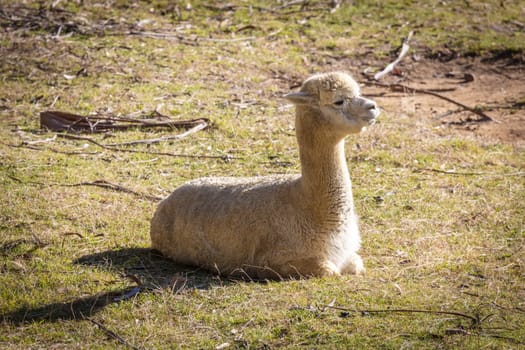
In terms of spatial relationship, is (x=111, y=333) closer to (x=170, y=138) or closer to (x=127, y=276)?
(x=127, y=276)

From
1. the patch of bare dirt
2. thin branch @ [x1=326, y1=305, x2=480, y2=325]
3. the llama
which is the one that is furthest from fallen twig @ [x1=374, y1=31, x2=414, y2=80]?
thin branch @ [x1=326, y1=305, x2=480, y2=325]

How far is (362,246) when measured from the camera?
7.97 m

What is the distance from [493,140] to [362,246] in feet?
16.4

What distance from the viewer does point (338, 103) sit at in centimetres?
686

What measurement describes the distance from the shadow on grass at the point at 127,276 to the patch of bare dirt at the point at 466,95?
6058 mm

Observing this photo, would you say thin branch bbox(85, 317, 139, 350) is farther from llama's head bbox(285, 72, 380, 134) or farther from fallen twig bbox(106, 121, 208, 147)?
fallen twig bbox(106, 121, 208, 147)

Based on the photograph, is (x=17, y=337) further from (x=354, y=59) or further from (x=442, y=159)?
(x=354, y=59)

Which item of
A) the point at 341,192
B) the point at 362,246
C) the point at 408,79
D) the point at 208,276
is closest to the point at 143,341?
the point at 208,276

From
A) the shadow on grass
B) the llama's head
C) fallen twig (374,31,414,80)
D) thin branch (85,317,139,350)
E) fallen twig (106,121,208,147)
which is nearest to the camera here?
thin branch (85,317,139,350)

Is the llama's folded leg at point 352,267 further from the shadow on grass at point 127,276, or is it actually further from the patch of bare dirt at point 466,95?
the patch of bare dirt at point 466,95

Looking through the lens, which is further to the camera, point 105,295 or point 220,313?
point 105,295

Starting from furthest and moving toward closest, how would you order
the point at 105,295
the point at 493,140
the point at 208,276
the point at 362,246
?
the point at 493,140
the point at 362,246
the point at 208,276
the point at 105,295

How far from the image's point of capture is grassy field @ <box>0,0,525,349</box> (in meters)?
6.02

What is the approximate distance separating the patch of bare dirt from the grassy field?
0.43 m
